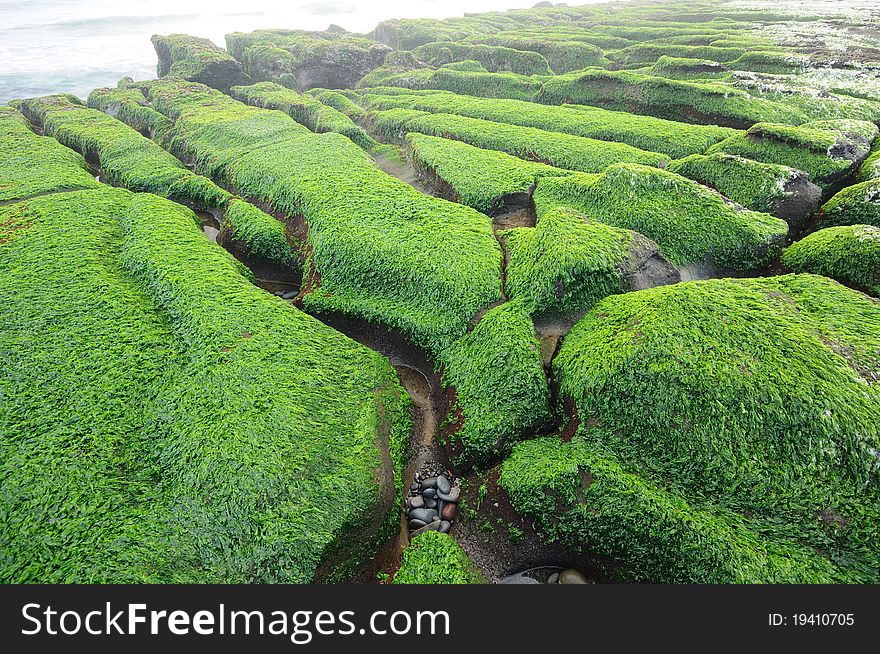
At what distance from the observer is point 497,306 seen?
7086mm

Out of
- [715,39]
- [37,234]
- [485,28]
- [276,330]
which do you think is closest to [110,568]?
[276,330]

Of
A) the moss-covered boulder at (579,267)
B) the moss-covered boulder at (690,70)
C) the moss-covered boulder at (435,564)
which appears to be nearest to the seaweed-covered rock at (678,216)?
the moss-covered boulder at (579,267)

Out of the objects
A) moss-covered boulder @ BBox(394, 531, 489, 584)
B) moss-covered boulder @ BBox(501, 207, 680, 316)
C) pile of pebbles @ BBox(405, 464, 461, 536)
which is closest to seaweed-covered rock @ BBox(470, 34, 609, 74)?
moss-covered boulder @ BBox(501, 207, 680, 316)

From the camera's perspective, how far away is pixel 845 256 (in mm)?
6688

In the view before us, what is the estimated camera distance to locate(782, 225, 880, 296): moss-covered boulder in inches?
254

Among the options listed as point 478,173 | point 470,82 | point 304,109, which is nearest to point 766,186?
point 478,173

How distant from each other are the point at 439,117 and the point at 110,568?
14.4 meters

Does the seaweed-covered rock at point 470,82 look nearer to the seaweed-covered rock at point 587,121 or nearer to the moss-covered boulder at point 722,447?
the seaweed-covered rock at point 587,121

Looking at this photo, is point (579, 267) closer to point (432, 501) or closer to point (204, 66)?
point (432, 501)

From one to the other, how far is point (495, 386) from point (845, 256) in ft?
18.1

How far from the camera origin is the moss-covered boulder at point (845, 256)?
6.45 metres

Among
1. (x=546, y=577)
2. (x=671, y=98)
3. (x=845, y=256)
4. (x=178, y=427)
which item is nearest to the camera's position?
(x=546, y=577)

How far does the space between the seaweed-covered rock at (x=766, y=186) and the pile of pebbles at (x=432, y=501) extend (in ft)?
25.4

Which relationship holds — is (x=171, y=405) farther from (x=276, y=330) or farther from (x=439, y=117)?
(x=439, y=117)
